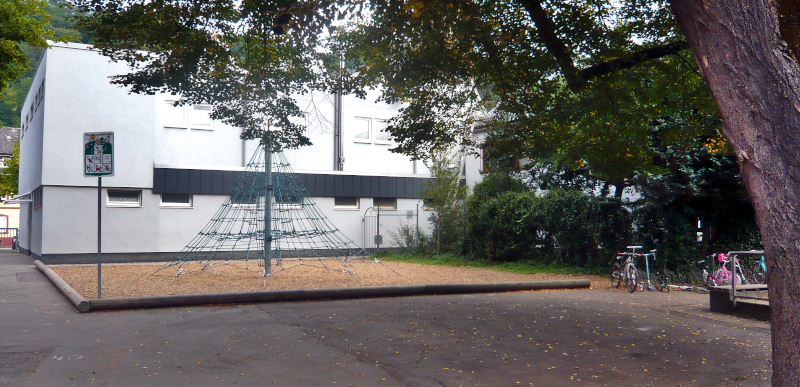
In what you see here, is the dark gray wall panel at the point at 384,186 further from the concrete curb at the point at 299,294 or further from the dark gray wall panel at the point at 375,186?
the concrete curb at the point at 299,294

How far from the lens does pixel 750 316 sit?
976 centimetres

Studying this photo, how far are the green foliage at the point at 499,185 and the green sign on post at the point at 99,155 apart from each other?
14.3 metres

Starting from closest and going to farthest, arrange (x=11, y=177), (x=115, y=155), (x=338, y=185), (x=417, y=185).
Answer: (x=115, y=155), (x=338, y=185), (x=417, y=185), (x=11, y=177)

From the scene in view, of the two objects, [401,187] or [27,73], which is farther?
[27,73]

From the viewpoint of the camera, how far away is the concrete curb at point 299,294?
1016 centimetres

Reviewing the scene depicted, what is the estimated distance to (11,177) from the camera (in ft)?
126

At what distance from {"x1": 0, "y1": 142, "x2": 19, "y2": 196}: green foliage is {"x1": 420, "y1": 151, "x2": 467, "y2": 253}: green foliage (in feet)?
90.8

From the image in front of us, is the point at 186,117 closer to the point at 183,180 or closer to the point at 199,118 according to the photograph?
the point at 199,118

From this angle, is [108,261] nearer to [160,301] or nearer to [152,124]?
[152,124]

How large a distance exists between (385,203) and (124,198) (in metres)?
10.7

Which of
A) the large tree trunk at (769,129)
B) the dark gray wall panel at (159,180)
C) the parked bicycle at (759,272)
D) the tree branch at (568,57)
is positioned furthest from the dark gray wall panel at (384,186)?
the large tree trunk at (769,129)

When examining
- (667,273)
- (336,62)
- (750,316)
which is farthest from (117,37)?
(667,273)

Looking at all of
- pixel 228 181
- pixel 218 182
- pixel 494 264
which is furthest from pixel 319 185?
pixel 494 264

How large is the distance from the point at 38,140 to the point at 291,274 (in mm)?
12955
